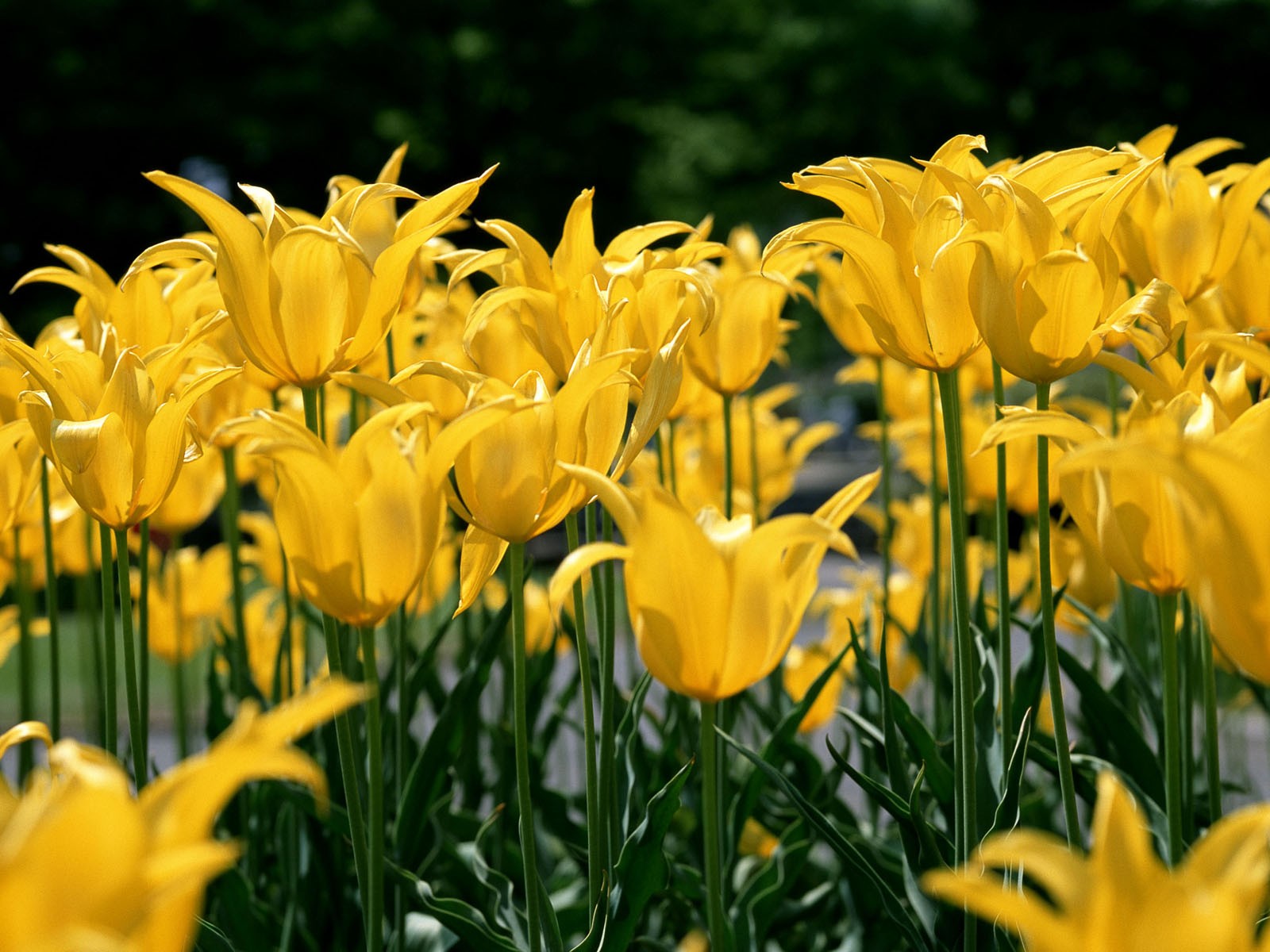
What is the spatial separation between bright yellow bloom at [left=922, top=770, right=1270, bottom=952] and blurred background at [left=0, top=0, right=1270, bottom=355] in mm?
16224

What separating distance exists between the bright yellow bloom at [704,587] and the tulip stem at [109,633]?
2.17 ft

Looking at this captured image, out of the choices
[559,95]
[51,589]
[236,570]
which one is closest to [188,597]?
[236,570]

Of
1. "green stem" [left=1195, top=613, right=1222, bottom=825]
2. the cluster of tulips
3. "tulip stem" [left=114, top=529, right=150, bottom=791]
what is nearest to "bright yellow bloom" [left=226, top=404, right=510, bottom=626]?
the cluster of tulips

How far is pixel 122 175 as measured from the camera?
17047 mm

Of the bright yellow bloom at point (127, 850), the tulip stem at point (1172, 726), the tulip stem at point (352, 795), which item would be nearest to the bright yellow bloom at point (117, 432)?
the tulip stem at point (352, 795)

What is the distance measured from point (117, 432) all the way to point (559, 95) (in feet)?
59.3

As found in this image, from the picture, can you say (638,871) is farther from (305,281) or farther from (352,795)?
(305,281)

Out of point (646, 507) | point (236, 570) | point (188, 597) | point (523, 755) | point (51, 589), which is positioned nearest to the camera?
point (646, 507)

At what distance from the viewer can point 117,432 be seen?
138cm

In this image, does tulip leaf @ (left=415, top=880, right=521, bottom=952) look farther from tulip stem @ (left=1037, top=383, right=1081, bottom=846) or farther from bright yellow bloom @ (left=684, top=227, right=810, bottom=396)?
bright yellow bloom @ (left=684, top=227, right=810, bottom=396)

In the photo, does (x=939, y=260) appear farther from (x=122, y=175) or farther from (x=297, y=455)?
(x=122, y=175)

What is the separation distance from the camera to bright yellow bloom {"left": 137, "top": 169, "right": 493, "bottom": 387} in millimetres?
1462

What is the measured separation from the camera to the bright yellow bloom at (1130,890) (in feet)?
2.01

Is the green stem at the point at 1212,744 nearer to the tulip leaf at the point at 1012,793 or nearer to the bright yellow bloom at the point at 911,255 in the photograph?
the tulip leaf at the point at 1012,793
